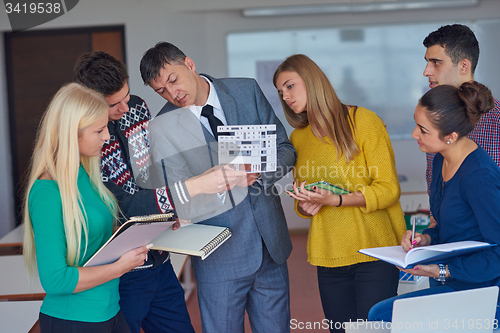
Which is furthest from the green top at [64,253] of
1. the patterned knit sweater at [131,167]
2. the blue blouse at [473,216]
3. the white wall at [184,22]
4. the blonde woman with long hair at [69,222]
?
the white wall at [184,22]

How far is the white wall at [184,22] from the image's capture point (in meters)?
4.80

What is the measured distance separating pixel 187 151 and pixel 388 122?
4.02 meters

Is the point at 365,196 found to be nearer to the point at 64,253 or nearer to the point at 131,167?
the point at 131,167

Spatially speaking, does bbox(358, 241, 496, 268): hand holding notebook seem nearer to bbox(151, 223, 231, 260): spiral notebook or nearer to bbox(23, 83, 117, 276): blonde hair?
bbox(151, 223, 231, 260): spiral notebook

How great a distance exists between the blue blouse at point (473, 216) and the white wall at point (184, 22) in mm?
3873

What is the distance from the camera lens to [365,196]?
5.66 feet

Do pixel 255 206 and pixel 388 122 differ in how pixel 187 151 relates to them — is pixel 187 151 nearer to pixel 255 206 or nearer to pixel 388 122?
pixel 255 206

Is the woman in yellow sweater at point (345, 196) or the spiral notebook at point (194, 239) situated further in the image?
the woman in yellow sweater at point (345, 196)

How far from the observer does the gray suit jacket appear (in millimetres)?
1714

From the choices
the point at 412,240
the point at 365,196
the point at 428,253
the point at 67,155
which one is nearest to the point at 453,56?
the point at 365,196

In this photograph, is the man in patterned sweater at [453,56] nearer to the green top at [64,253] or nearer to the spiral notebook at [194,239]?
the spiral notebook at [194,239]

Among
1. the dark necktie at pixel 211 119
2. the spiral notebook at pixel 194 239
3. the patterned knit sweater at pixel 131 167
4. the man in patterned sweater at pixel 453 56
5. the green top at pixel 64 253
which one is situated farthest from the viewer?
the man in patterned sweater at pixel 453 56

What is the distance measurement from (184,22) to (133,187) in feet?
11.9

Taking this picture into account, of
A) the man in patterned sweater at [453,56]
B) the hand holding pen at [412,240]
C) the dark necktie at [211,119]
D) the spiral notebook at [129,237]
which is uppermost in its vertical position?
the man in patterned sweater at [453,56]
